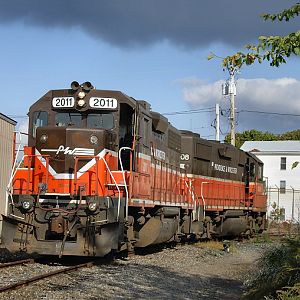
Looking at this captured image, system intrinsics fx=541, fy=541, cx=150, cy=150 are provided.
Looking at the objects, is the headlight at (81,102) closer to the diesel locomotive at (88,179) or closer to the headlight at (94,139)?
the diesel locomotive at (88,179)

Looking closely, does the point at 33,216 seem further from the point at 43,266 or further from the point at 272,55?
the point at 272,55

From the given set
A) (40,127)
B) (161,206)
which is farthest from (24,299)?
(161,206)

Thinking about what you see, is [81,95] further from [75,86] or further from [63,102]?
[63,102]

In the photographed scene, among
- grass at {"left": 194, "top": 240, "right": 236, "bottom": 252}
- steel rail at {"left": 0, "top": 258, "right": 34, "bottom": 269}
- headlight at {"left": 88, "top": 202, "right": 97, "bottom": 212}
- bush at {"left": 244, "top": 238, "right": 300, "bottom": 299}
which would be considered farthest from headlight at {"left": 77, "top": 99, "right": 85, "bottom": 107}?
grass at {"left": 194, "top": 240, "right": 236, "bottom": 252}

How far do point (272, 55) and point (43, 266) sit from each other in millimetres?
8639

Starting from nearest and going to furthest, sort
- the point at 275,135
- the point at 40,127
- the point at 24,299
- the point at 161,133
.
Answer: the point at 24,299 → the point at 40,127 → the point at 161,133 → the point at 275,135

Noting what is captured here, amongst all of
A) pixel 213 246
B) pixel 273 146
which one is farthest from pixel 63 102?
pixel 273 146

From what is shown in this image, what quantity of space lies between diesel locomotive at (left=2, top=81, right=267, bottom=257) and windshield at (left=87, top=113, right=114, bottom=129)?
0.08ft

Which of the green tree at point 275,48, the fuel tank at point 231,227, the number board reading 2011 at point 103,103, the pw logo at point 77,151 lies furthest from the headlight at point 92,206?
the fuel tank at point 231,227

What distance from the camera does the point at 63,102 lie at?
41.9 feet

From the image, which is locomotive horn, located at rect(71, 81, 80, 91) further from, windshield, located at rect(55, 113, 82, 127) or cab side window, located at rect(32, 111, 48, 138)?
cab side window, located at rect(32, 111, 48, 138)

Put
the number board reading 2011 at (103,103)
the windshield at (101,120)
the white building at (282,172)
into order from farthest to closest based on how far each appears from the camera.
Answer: the white building at (282,172) → the windshield at (101,120) → the number board reading 2011 at (103,103)

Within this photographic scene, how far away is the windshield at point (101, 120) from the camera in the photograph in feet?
41.5

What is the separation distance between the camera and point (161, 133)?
52.9 feet
